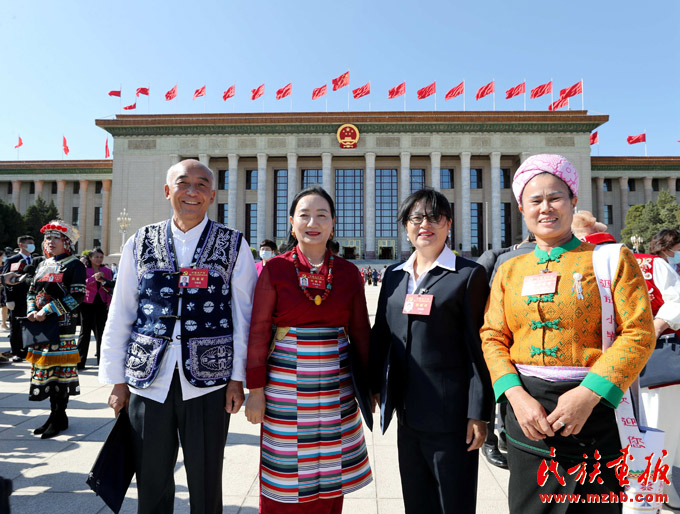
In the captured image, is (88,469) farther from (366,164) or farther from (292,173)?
(366,164)

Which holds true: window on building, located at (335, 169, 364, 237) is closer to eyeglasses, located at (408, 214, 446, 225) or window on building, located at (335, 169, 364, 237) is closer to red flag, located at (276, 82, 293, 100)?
red flag, located at (276, 82, 293, 100)

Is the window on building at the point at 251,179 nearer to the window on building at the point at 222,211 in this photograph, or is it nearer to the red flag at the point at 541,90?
the window on building at the point at 222,211

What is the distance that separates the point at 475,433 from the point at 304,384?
0.92m

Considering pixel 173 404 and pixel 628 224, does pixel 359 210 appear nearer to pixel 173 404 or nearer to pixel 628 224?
pixel 628 224

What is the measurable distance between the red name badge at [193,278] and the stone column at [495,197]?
38.3 meters

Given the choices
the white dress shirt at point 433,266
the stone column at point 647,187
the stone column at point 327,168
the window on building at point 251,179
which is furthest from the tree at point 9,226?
the stone column at point 647,187

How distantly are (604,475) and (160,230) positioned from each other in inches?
101

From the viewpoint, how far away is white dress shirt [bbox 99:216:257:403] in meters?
2.23

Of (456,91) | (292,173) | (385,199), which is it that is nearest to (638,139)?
(456,91)

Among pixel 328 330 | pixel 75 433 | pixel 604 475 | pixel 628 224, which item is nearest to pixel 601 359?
pixel 604 475

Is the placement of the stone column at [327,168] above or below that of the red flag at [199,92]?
below

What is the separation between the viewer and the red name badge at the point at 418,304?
2.15m

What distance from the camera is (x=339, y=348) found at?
2.36 m

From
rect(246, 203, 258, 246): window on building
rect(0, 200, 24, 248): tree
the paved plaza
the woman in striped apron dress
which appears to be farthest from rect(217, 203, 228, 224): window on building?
the woman in striped apron dress
